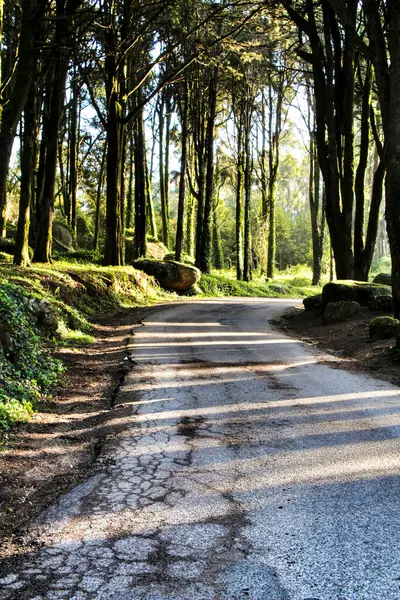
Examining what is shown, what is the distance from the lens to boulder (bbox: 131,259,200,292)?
22.5 meters

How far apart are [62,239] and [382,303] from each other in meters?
16.3

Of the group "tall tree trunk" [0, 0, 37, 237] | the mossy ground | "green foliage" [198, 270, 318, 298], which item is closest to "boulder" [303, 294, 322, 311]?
the mossy ground

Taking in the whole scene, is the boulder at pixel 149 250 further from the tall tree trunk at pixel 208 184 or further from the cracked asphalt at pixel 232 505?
the cracked asphalt at pixel 232 505

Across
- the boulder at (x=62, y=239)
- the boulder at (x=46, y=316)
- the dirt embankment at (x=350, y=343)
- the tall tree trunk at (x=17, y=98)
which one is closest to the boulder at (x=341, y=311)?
the dirt embankment at (x=350, y=343)

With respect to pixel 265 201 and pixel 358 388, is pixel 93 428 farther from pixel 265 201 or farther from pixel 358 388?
pixel 265 201

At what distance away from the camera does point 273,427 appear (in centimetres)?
507

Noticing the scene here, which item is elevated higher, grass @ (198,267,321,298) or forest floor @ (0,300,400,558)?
grass @ (198,267,321,298)

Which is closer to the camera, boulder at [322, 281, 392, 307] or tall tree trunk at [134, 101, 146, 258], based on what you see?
boulder at [322, 281, 392, 307]

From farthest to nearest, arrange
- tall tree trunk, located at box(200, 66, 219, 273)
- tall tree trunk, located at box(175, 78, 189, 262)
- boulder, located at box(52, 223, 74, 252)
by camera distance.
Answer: tall tree trunk, located at box(200, 66, 219, 273)
tall tree trunk, located at box(175, 78, 189, 262)
boulder, located at box(52, 223, 74, 252)

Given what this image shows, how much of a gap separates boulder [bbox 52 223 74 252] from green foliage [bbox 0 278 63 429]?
15637 millimetres

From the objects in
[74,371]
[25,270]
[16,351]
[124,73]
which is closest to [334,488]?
[16,351]

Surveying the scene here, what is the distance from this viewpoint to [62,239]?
24.7 metres

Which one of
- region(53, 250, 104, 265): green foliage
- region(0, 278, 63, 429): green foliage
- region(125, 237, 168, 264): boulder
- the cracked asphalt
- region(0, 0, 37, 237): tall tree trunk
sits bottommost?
the cracked asphalt

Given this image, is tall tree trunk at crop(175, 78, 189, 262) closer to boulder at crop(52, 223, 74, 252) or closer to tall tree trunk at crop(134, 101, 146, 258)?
tall tree trunk at crop(134, 101, 146, 258)
